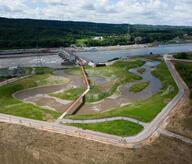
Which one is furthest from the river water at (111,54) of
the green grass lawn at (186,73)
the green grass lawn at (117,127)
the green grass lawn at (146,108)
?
the green grass lawn at (117,127)

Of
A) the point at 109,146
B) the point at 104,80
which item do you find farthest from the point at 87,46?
the point at 109,146

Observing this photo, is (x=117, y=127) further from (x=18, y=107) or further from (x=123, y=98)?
(x=18, y=107)

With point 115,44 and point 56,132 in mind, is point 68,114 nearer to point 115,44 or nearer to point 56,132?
point 56,132

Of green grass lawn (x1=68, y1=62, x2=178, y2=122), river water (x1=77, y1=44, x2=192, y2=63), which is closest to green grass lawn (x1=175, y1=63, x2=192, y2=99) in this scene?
green grass lawn (x1=68, y1=62, x2=178, y2=122)

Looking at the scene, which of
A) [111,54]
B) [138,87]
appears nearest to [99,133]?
[138,87]

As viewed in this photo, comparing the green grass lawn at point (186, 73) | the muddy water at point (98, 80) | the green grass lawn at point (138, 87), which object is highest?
the green grass lawn at point (186, 73)

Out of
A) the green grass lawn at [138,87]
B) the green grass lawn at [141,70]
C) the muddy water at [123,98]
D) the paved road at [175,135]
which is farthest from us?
the green grass lawn at [141,70]

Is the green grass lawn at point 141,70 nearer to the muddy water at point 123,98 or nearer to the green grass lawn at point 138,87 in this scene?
the muddy water at point 123,98

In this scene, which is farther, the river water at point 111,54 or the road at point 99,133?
the river water at point 111,54
